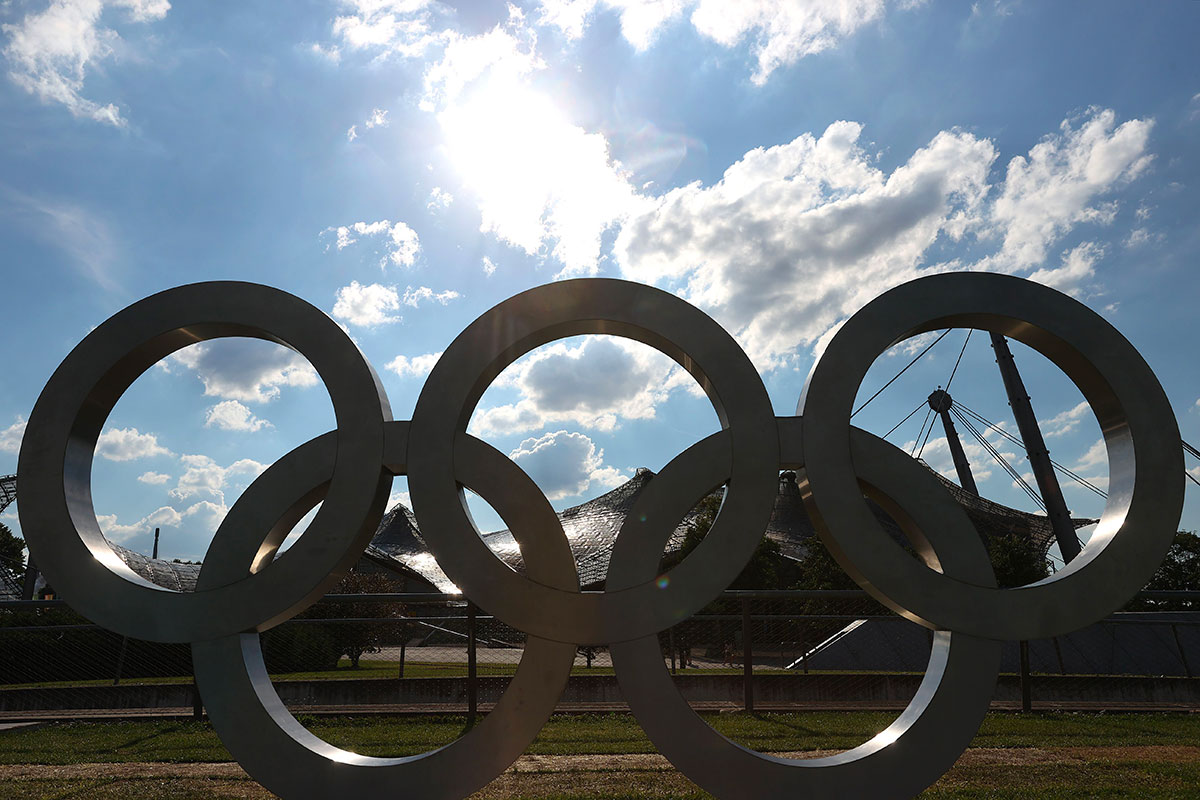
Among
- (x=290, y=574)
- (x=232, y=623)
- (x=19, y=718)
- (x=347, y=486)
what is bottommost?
(x=19, y=718)

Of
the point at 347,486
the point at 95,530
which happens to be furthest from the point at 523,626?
the point at 95,530

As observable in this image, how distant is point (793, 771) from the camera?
634 centimetres

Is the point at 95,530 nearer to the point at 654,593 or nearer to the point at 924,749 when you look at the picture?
the point at 654,593

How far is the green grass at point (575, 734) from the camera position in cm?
899

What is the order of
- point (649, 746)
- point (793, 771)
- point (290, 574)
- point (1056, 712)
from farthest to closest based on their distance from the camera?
1. point (1056, 712)
2. point (649, 746)
3. point (290, 574)
4. point (793, 771)

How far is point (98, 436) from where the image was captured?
7.77 meters

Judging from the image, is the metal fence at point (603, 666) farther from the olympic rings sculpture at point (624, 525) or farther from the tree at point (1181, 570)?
the tree at point (1181, 570)

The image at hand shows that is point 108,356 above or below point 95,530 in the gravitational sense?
above

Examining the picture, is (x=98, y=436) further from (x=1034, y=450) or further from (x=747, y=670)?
(x=1034, y=450)

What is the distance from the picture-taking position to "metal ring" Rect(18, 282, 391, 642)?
6773mm

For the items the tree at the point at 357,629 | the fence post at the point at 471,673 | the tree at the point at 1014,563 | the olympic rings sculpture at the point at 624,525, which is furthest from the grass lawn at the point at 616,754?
the tree at the point at 1014,563

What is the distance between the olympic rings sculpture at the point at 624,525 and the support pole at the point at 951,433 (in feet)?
109

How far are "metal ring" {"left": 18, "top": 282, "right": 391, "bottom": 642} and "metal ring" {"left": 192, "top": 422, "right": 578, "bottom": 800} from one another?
20 cm

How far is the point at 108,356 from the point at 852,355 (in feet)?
23.6
